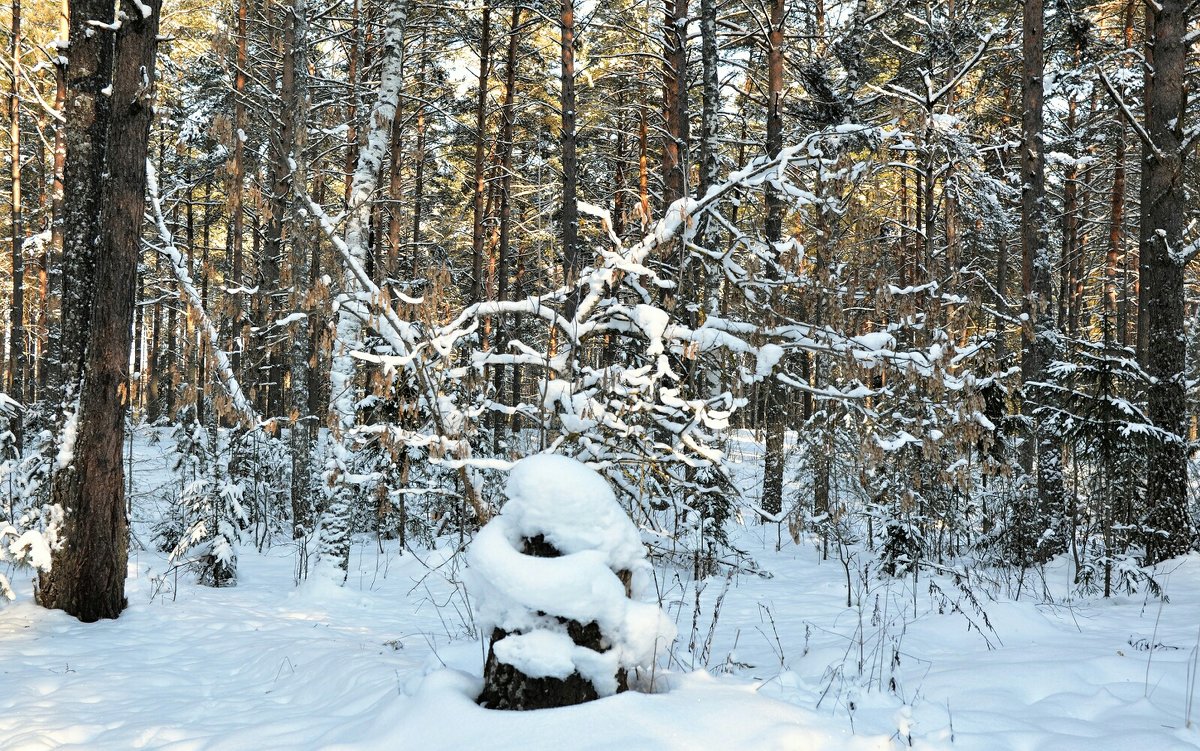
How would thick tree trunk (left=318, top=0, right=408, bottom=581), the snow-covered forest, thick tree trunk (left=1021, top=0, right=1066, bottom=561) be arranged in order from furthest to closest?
thick tree trunk (left=1021, top=0, right=1066, bottom=561) < thick tree trunk (left=318, top=0, right=408, bottom=581) < the snow-covered forest

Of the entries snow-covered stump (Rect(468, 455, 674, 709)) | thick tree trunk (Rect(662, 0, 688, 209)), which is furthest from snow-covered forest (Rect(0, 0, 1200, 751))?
thick tree trunk (Rect(662, 0, 688, 209))

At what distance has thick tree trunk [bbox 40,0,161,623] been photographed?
230 inches

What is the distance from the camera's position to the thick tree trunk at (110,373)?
19.1 feet

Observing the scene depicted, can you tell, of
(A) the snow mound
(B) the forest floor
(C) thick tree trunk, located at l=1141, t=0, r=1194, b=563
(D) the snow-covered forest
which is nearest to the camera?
(B) the forest floor

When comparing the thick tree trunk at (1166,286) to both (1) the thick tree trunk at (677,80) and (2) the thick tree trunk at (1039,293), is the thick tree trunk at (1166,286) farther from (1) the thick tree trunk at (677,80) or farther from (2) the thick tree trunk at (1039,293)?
(1) the thick tree trunk at (677,80)

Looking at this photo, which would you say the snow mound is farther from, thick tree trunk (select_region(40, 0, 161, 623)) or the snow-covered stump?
thick tree trunk (select_region(40, 0, 161, 623))

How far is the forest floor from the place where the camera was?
10.3 feet

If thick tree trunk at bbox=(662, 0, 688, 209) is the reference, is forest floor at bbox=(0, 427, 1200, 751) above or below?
below

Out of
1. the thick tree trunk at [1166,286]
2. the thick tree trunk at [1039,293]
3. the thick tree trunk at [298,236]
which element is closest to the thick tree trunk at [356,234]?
the thick tree trunk at [298,236]

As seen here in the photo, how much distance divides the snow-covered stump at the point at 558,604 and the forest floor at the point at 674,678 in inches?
6.0

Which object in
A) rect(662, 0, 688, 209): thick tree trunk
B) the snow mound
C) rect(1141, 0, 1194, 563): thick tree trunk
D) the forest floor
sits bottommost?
the forest floor

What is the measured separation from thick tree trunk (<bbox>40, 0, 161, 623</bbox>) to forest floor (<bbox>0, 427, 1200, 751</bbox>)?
0.35 meters

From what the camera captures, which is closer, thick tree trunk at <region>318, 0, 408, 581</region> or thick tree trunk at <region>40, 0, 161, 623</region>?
thick tree trunk at <region>40, 0, 161, 623</region>

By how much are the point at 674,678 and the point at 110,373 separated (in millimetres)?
5185
